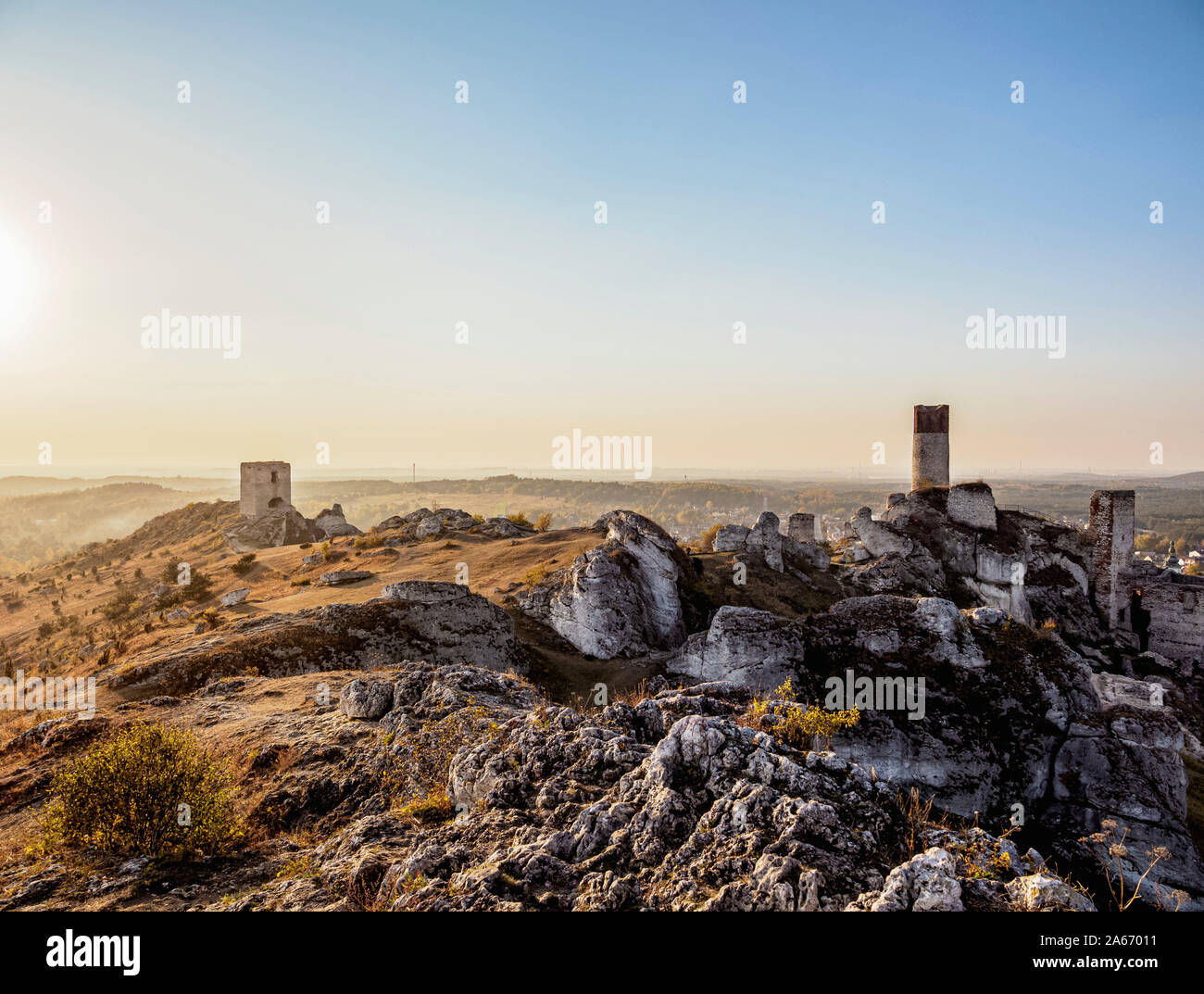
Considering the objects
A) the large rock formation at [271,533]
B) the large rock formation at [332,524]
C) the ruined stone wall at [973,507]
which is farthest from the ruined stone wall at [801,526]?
the large rock formation at [271,533]

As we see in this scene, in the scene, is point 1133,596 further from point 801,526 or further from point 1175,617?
point 801,526

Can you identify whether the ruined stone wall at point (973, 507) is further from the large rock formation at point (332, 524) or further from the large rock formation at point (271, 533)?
the large rock formation at point (271, 533)

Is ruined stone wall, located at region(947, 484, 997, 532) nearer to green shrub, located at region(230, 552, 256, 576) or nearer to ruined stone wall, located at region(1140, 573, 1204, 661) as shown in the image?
ruined stone wall, located at region(1140, 573, 1204, 661)

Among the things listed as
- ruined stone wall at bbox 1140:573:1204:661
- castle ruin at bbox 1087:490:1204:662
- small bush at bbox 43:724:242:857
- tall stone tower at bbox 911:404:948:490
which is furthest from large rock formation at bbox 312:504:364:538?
ruined stone wall at bbox 1140:573:1204:661

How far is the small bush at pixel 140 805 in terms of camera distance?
19.5 feet


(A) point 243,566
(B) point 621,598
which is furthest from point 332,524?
(B) point 621,598

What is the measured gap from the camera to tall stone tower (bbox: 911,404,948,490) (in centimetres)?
4409

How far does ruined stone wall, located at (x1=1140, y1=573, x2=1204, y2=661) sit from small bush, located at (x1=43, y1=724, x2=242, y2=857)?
45.4 m

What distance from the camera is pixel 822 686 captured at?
41.5 ft

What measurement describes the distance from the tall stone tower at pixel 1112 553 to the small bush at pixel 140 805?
144 feet

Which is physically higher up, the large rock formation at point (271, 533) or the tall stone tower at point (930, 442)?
the tall stone tower at point (930, 442)

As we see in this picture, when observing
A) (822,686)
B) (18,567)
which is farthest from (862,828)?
(18,567)
